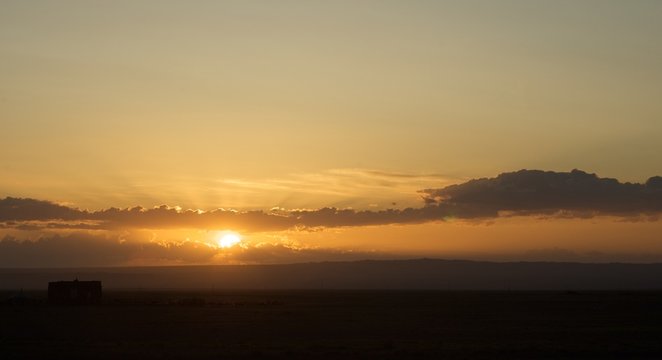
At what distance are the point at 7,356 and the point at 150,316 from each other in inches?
1269

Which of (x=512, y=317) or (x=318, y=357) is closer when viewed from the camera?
(x=318, y=357)

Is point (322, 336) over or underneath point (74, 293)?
underneath

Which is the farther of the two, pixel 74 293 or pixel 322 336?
pixel 74 293

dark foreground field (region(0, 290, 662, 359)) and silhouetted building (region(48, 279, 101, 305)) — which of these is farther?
silhouetted building (region(48, 279, 101, 305))

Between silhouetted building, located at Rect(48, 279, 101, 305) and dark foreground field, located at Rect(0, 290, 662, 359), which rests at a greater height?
silhouetted building, located at Rect(48, 279, 101, 305)

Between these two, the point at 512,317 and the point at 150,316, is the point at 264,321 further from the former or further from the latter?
the point at 512,317

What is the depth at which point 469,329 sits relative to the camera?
56.3 metres

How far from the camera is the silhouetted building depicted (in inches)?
3799

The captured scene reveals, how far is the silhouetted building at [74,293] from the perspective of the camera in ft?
317

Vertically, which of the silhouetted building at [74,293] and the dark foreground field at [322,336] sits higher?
the silhouetted building at [74,293]

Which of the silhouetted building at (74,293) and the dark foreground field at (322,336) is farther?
the silhouetted building at (74,293)

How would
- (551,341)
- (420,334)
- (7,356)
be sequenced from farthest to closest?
(420,334) → (551,341) → (7,356)

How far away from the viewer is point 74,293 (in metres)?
97.4

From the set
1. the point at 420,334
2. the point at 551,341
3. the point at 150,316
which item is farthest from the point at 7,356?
the point at 150,316
